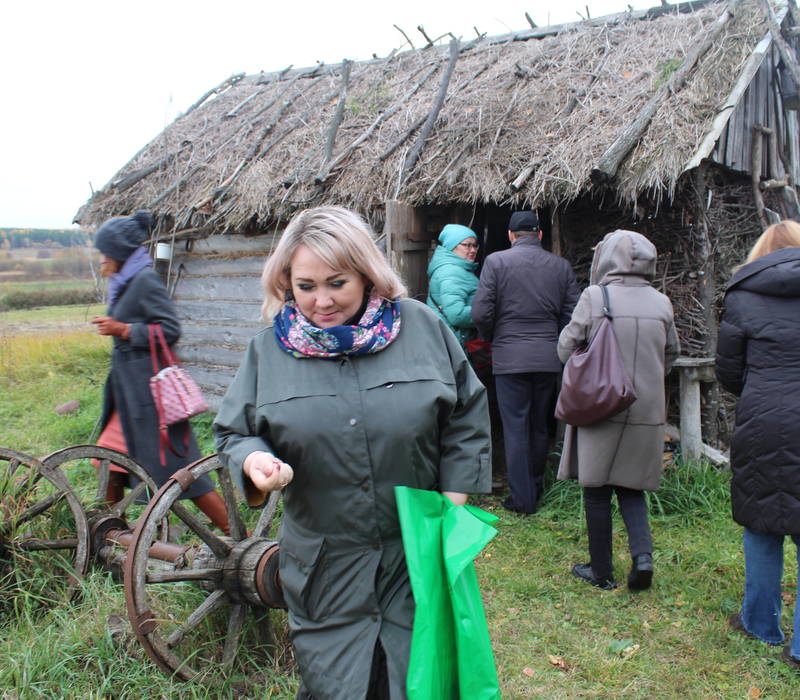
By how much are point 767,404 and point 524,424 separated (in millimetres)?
2129

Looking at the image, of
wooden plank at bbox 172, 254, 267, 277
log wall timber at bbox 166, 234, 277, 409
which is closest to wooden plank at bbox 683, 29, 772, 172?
log wall timber at bbox 166, 234, 277, 409

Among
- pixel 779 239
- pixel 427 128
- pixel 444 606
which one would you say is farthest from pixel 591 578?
pixel 427 128

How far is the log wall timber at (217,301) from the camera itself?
7.82 m

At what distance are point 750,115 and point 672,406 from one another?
2.63 meters

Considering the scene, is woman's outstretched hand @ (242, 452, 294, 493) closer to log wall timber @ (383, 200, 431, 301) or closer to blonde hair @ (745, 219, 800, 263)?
blonde hair @ (745, 219, 800, 263)

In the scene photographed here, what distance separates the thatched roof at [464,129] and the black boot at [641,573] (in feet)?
8.58

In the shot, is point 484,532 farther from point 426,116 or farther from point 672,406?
point 426,116

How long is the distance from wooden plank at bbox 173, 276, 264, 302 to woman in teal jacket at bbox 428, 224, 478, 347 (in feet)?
9.07

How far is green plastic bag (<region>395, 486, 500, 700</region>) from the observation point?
70.2 inches

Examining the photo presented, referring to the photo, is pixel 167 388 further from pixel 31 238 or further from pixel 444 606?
pixel 31 238

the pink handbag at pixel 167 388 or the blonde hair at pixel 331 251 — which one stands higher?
the blonde hair at pixel 331 251

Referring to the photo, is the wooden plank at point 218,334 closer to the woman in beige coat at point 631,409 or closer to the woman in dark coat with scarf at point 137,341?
the woman in dark coat with scarf at point 137,341

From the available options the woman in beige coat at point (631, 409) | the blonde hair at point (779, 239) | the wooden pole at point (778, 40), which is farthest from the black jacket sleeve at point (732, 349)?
the wooden pole at point (778, 40)

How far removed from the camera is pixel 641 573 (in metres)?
3.84
